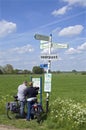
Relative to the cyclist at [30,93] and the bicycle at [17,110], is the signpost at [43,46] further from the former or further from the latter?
the bicycle at [17,110]

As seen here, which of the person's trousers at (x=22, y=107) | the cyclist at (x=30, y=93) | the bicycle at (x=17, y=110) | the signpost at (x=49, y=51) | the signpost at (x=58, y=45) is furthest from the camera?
the person's trousers at (x=22, y=107)

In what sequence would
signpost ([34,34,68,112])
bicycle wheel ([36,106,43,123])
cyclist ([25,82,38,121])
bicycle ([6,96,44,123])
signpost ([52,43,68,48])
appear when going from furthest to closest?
signpost ([52,43,68,48]) → signpost ([34,34,68,112]) → cyclist ([25,82,38,121]) → bicycle ([6,96,44,123]) → bicycle wheel ([36,106,43,123])

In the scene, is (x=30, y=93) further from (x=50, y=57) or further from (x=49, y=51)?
(x=49, y=51)

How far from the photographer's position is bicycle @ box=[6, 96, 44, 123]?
14.8 metres

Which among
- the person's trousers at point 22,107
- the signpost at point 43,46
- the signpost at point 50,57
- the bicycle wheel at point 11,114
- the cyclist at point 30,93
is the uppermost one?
the signpost at point 43,46

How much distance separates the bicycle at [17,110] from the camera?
14.8 m

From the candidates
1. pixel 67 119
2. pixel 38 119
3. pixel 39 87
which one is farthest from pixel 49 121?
pixel 39 87

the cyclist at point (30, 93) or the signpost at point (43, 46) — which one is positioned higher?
the signpost at point (43, 46)

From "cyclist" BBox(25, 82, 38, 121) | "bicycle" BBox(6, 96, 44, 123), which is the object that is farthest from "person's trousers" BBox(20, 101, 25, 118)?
"cyclist" BBox(25, 82, 38, 121)

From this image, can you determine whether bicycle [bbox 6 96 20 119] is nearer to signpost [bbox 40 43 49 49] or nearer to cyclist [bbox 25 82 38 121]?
cyclist [bbox 25 82 38 121]

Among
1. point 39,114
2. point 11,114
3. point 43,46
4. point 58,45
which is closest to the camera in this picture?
point 39,114

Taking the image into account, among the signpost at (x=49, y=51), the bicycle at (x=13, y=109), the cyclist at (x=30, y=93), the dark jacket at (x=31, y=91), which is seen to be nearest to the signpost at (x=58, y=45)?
the signpost at (x=49, y=51)

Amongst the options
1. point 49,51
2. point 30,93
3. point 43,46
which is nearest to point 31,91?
point 30,93

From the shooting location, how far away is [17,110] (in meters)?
16.2
